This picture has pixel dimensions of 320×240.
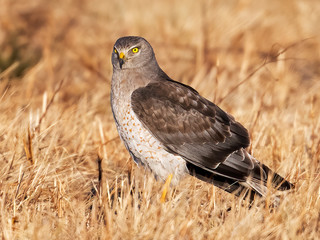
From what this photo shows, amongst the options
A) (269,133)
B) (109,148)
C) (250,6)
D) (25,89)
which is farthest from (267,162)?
(250,6)

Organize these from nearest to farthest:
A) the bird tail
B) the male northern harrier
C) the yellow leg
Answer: the yellow leg, the bird tail, the male northern harrier

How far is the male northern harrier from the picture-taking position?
3986 millimetres

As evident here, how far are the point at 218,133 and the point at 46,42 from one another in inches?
176

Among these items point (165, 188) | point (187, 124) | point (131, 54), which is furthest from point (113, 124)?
Result: point (165, 188)

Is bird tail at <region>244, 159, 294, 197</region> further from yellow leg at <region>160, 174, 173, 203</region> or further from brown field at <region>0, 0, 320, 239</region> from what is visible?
yellow leg at <region>160, 174, 173, 203</region>

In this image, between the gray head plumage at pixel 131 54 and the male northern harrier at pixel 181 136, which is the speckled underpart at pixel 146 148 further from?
the gray head plumage at pixel 131 54

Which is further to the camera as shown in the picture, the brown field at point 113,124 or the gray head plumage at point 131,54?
the gray head plumage at point 131,54

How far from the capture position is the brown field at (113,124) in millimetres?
3344

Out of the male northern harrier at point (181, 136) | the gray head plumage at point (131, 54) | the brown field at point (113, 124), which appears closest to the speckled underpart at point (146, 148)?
the male northern harrier at point (181, 136)

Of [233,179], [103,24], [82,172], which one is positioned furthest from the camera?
[103,24]

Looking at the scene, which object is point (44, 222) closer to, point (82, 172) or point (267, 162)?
point (82, 172)

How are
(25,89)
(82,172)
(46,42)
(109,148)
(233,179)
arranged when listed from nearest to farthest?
(233,179)
(82,172)
(109,148)
(25,89)
(46,42)

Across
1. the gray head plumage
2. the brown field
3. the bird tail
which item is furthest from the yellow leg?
the gray head plumage

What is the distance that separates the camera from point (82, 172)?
4469mm
